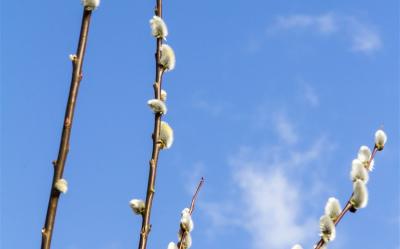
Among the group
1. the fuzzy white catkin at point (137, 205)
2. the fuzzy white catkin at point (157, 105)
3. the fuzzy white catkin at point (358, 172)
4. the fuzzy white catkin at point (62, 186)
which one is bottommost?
the fuzzy white catkin at point (62, 186)

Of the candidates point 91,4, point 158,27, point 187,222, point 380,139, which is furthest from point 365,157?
point 91,4

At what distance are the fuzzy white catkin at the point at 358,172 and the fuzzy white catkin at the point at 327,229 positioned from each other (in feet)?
0.63

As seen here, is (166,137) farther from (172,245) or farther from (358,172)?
(358,172)

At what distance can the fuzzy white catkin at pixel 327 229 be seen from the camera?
66.9 inches

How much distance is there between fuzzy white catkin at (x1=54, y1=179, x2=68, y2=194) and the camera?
4.33 feet

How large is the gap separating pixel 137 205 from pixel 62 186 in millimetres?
445

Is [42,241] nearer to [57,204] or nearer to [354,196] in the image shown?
[57,204]

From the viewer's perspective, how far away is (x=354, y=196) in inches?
69.4

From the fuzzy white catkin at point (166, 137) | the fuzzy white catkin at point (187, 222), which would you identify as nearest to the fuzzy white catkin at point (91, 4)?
the fuzzy white catkin at point (166, 137)

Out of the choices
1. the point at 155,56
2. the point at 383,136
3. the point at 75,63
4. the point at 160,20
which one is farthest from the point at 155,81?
the point at 383,136

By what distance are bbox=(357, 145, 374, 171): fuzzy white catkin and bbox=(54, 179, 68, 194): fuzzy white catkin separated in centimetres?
104

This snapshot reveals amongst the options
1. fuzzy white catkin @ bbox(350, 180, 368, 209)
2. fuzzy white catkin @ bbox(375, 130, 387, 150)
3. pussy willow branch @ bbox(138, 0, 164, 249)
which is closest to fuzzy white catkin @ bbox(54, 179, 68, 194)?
pussy willow branch @ bbox(138, 0, 164, 249)

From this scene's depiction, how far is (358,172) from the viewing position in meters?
1.85

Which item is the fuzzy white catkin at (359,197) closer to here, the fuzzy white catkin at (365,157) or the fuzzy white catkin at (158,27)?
the fuzzy white catkin at (365,157)
